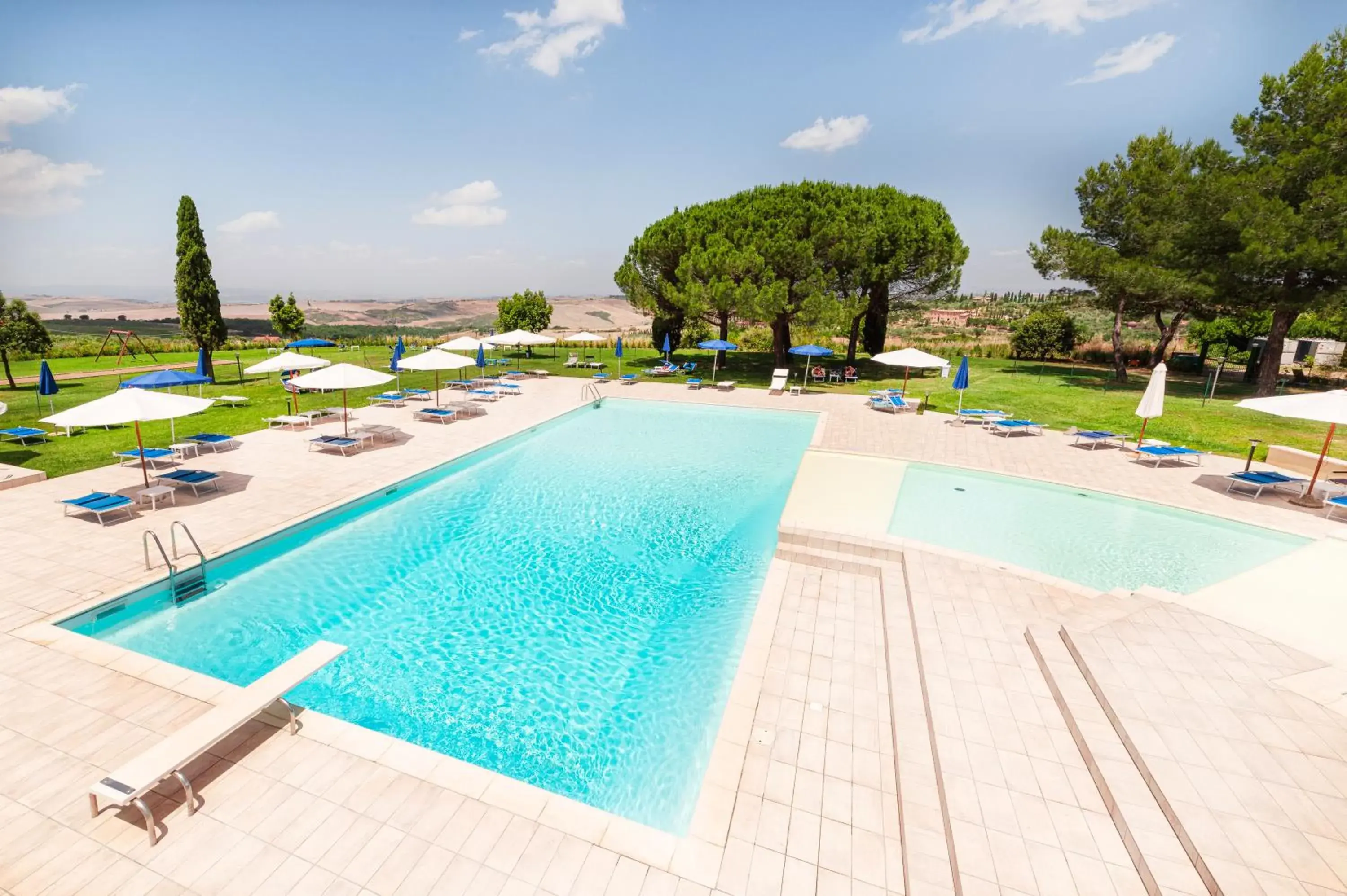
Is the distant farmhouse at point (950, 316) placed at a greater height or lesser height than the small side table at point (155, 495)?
greater

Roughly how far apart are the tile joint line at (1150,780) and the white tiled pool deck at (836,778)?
0.02 meters

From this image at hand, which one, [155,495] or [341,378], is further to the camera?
[341,378]

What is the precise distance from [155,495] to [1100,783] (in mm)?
12932

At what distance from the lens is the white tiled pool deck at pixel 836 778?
11.1 ft

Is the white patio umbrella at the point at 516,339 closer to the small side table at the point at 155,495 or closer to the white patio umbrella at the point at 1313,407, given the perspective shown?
the small side table at the point at 155,495

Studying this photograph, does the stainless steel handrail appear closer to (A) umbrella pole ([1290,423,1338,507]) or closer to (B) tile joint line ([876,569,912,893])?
(B) tile joint line ([876,569,912,893])

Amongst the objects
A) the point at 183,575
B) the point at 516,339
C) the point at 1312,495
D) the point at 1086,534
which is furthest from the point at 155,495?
the point at 1312,495

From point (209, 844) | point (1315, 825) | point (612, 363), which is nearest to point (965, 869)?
point (1315, 825)

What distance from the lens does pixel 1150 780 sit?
3820mm

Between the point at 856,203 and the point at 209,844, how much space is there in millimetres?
27103

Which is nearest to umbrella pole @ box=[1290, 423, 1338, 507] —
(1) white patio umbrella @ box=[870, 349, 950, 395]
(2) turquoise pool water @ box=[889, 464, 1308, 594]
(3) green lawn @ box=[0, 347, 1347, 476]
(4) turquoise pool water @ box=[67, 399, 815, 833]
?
(2) turquoise pool water @ box=[889, 464, 1308, 594]

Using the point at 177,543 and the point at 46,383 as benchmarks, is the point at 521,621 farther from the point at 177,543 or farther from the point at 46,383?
the point at 46,383

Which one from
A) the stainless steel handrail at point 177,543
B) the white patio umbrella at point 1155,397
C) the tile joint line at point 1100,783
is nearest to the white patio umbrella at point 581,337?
the stainless steel handrail at point 177,543

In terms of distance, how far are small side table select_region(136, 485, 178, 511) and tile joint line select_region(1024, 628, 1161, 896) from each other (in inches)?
495
